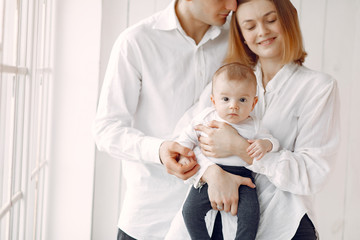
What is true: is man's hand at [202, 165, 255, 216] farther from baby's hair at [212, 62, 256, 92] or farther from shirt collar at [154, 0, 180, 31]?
shirt collar at [154, 0, 180, 31]

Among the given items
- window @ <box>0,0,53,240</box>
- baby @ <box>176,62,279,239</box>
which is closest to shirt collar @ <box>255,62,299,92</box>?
baby @ <box>176,62,279,239</box>

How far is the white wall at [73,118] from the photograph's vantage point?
8.34ft

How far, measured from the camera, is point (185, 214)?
1544 millimetres

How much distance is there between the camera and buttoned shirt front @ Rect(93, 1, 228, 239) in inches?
69.4

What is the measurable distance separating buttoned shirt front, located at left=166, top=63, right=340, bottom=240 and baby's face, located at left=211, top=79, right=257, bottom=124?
0.12m

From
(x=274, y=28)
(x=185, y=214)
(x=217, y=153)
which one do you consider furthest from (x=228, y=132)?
(x=274, y=28)

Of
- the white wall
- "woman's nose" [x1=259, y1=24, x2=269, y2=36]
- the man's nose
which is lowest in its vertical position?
the white wall

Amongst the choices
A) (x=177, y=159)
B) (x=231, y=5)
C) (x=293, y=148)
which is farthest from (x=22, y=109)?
(x=293, y=148)

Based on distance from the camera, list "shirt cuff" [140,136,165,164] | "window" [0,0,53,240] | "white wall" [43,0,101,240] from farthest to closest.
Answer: "white wall" [43,0,101,240], "shirt cuff" [140,136,165,164], "window" [0,0,53,240]

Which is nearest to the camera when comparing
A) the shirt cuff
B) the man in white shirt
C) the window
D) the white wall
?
the window

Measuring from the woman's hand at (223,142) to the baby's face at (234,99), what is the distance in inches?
1.6

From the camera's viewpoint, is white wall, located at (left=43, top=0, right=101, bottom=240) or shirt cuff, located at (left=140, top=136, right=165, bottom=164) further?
white wall, located at (left=43, top=0, right=101, bottom=240)

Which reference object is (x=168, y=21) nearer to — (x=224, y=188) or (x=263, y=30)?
(x=263, y=30)

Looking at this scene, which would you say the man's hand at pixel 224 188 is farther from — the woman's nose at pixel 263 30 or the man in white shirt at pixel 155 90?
the woman's nose at pixel 263 30
